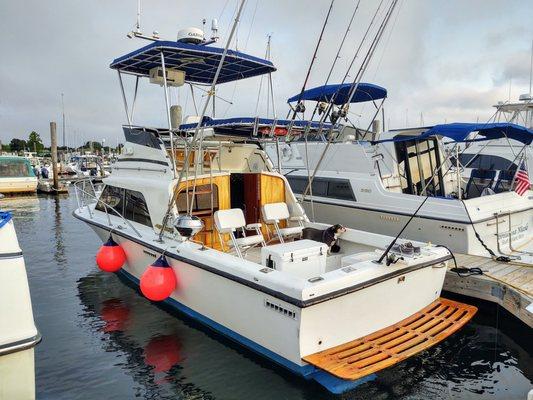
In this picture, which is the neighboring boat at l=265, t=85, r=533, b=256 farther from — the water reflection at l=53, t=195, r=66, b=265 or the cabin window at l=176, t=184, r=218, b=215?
the water reflection at l=53, t=195, r=66, b=265

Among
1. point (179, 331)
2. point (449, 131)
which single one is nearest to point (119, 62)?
point (179, 331)

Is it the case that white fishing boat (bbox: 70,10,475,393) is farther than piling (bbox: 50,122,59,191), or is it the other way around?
piling (bbox: 50,122,59,191)

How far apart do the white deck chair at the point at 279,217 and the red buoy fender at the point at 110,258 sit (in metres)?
2.64

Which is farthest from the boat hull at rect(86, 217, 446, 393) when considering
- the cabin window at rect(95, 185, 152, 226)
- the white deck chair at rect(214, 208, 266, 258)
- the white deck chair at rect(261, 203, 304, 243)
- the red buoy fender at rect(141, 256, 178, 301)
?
the white deck chair at rect(261, 203, 304, 243)

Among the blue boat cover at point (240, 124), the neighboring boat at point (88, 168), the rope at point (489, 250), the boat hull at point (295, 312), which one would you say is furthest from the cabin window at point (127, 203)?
the rope at point (489, 250)

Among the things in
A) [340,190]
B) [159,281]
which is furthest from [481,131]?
[159,281]

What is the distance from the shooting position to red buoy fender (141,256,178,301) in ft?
18.3

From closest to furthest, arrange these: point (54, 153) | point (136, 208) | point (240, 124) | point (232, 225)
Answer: point (240, 124) < point (232, 225) < point (136, 208) < point (54, 153)

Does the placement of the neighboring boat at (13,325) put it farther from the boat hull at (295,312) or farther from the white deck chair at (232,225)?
the white deck chair at (232,225)

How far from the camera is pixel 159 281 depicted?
5.60m

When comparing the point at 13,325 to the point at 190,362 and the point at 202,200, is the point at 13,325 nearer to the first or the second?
the point at 190,362

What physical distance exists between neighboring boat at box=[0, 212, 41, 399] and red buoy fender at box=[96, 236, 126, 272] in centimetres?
342

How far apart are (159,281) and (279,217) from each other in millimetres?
2316

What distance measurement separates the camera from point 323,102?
1020 centimetres
